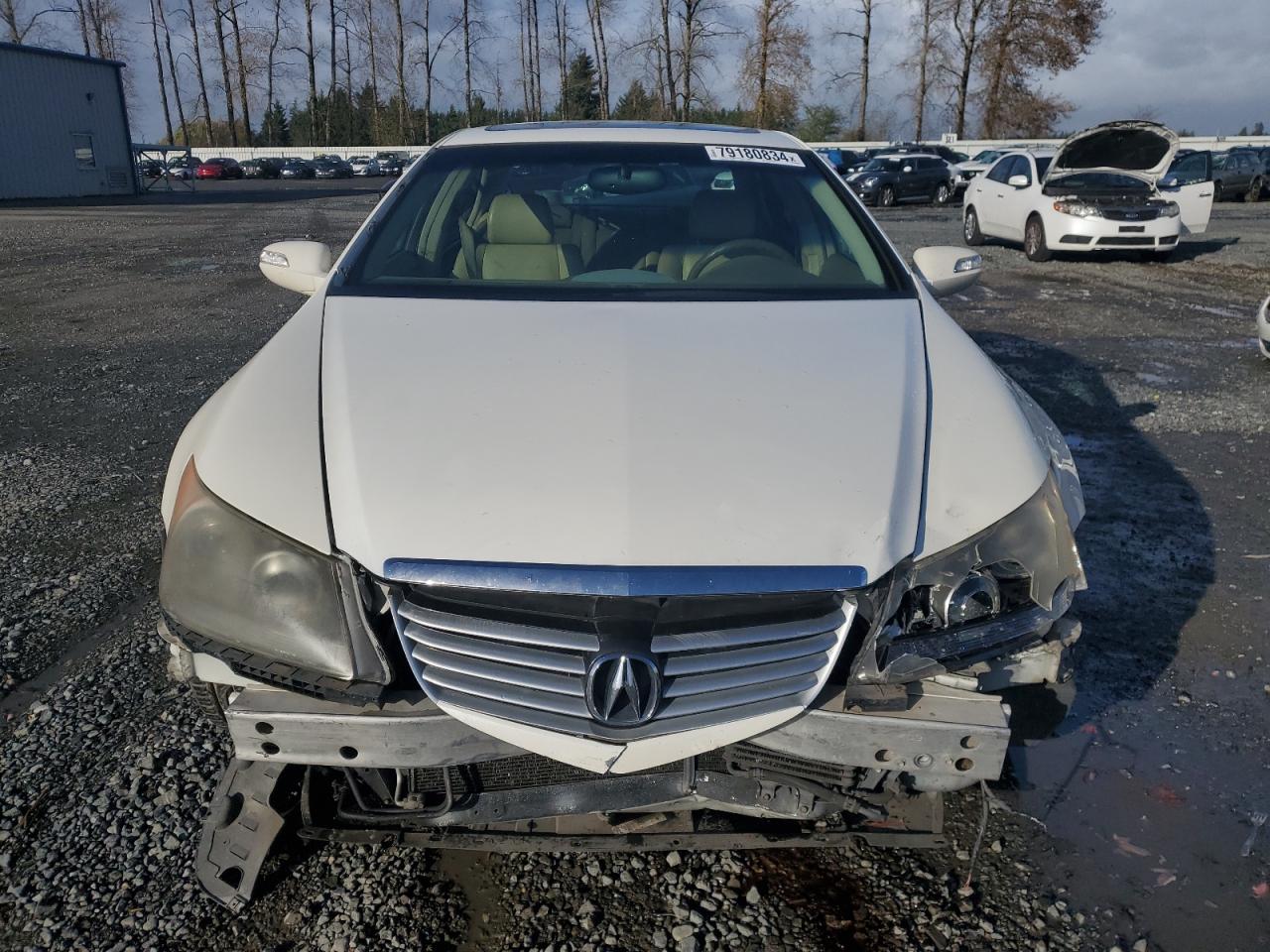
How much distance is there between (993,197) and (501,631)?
15.0m

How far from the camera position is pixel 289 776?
221cm

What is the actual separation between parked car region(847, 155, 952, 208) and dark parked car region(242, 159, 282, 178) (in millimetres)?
38454

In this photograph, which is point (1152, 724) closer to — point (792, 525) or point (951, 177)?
point (792, 525)

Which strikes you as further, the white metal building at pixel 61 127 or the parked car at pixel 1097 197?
the white metal building at pixel 61 127

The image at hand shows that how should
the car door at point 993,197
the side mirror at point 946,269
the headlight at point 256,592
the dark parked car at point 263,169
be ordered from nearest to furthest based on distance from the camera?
the headlight at point 256,592 → the side mirror at point 946,269 → the car door at point 993,197 → the dark parked car at point 263,169

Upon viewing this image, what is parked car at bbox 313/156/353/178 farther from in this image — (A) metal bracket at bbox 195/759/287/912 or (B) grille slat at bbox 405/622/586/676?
(B) grille slat at bbox 405/622/586/676

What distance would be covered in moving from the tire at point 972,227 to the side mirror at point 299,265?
14.0 meters

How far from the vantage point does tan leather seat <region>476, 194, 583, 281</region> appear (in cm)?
312

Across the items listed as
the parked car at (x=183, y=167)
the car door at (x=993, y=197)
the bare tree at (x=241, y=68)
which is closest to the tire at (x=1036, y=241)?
the car door at (x=993, y=197)

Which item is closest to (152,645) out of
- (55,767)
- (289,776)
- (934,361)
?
(55,767)

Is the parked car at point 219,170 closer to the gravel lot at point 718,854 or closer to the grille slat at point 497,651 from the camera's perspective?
the gravel lot at point 718,854

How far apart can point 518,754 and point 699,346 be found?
1.09 metres

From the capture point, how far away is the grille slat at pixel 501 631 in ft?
5.90

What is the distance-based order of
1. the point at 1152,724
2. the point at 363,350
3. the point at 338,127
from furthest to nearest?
the point at 338,127, the point at 1152,724, the point at 363,350
